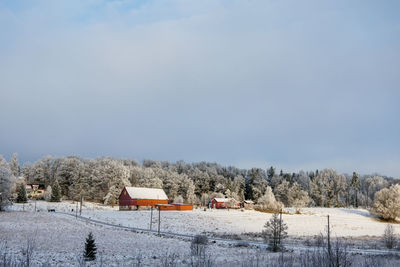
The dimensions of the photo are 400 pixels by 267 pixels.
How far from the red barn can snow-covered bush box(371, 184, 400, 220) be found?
2074 inches

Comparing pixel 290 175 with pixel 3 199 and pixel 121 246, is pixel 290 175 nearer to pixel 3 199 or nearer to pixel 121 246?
pixel 3 199

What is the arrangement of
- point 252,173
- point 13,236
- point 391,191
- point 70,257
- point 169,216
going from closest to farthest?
point 70,257, point 13,236, point 169,216, point 391,191, point 252,173

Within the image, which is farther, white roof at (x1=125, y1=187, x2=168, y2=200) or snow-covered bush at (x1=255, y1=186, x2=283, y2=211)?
snow-covered bush at (x1=255, y1=186, x2=283, y2=211)

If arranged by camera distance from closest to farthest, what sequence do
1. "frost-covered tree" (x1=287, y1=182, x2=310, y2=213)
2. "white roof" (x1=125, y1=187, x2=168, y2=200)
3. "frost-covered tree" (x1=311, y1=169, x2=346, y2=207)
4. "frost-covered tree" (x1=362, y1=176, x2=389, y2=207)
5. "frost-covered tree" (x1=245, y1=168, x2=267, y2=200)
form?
"white roof" (x1=125, y1=187, x2=168, y2=200), "frost-covered tree" (x1=287, y1=182, x2=310, y2=213), "frost-covered tree" (x1=311, y1=169, x2=346, y2=207), "frost-covered tree" (x1=245, y1=168, x2=267, y2=200), "frost-covered tree" (x1=362, y1=176, x2=389, y2=207)

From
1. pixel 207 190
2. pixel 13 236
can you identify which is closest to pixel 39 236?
pixel 13 236

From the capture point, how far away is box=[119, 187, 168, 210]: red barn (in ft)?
277

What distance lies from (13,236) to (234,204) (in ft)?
256

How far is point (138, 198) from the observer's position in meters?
85.4

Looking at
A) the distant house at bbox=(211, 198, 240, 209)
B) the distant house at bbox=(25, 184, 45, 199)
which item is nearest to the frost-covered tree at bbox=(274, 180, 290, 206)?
the distant house at bbox=(211, 198, 240, 209)

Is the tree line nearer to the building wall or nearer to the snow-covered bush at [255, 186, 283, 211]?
the snow-covered bush at [255, 186, 283, 211]

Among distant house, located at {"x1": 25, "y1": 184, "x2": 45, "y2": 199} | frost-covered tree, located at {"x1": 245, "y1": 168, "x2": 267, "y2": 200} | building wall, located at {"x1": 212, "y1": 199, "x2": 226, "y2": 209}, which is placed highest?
frost-covered tree, located at {"x1": 245, "y1": 168, "x2": 267, "y2": 200}

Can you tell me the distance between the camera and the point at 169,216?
2542 inches

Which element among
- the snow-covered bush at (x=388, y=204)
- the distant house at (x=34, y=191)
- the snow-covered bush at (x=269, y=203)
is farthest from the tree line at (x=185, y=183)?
the snow-covered bush at (x=388, y=204)

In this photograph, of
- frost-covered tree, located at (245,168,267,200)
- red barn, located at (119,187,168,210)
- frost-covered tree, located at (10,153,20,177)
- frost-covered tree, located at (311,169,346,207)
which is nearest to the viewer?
red barn, located at (119,187,168,210)
